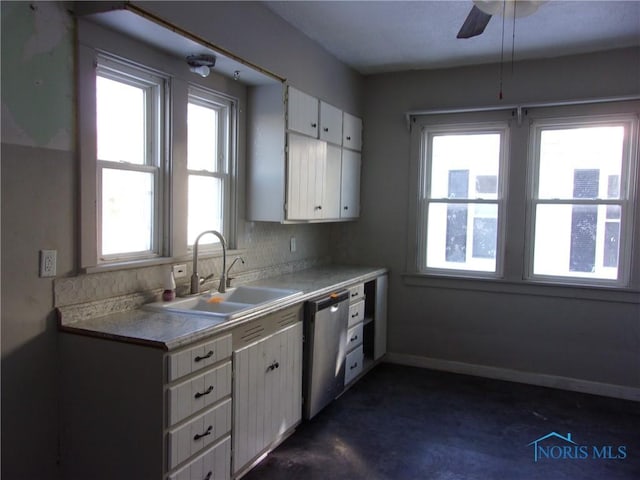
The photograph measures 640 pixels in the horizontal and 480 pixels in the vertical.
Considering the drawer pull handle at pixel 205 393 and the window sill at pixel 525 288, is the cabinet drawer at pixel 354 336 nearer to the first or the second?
the window sill at pixel 525 288

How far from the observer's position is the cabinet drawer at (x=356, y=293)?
3783 millimetres

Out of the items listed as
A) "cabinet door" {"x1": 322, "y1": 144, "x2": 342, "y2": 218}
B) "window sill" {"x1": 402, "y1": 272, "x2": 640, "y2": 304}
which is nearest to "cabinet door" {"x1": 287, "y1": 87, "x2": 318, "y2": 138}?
"cabinet door" {"x1": 322, "y1": 144, "x2": 342, "y2": 218}

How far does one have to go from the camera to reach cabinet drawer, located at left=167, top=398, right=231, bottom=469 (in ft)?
6.59

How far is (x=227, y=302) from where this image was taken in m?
2.90

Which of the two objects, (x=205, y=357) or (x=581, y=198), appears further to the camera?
(x=581, y=198)

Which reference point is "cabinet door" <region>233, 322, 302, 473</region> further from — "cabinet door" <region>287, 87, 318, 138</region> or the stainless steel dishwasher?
"cabinet door" <region>287, 87, 318, 138</region>

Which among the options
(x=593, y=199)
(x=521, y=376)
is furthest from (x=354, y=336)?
(x=593, y=199)

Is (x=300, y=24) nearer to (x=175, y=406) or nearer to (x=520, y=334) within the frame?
(x=175, y=406)

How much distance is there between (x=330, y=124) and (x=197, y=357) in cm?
249

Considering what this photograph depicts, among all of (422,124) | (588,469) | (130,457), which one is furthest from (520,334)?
(130,457)

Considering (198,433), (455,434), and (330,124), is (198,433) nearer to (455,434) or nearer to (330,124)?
(455,434)

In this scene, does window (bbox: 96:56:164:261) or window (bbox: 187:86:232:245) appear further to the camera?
window (bbox: 187:86:232:245)

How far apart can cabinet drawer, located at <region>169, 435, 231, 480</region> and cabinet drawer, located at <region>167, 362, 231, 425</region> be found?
0.73 ft

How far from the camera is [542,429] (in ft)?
10.8
